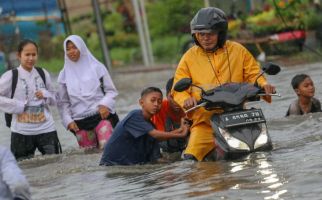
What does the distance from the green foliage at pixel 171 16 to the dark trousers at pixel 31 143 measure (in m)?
15.7

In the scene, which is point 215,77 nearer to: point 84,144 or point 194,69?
point 194,69

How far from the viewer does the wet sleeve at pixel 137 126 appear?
9609mm

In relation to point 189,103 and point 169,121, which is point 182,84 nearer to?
point 189,103

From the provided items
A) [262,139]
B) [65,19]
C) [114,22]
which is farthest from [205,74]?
[114,22]

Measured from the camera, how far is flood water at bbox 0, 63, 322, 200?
25.1ft

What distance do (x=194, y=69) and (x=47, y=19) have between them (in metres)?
21.3

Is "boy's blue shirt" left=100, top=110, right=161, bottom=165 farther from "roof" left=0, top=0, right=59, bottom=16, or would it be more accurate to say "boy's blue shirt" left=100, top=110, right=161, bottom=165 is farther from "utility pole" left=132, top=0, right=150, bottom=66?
"roof" left=0, top=0, right=59, bottom=16

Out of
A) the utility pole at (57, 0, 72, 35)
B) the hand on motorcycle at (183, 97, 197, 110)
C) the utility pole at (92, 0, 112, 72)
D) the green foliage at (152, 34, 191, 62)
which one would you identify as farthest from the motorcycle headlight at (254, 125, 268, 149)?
the green foliage at (152, 34, 191, 62)

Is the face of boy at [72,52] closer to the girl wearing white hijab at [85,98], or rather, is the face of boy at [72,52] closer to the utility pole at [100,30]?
the girl wearing white hijab at [85,98]

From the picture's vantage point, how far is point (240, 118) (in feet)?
28.1

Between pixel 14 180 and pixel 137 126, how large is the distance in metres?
4.16

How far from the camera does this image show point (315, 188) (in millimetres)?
7320

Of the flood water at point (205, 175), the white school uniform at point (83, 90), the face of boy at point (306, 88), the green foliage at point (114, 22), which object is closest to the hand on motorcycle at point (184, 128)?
the flood water at point (205, 175)

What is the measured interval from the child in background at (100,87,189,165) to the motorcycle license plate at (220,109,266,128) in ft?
3.23
